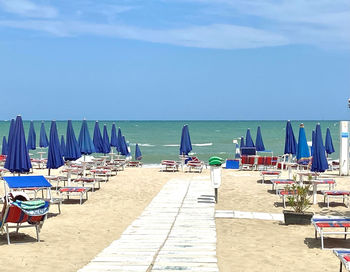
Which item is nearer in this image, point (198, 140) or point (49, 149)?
point (49, 149)

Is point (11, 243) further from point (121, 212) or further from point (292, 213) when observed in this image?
point (292, 213)

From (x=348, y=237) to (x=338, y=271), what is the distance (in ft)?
8.17

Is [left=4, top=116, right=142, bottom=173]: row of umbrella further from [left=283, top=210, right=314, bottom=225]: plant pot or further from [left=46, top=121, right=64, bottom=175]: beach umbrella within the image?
[left=283, top=210, right=314, bottom=225]: plant pot

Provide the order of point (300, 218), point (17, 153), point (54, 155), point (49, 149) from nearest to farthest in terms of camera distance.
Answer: point (300, 218)
point (17, 153)
point (49, 149)
point (54, 155)

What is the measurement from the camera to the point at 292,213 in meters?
9.95

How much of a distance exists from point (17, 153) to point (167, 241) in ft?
15.6

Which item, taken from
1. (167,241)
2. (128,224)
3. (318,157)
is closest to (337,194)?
(318,157)

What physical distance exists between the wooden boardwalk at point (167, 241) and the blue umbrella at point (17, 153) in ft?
9.86

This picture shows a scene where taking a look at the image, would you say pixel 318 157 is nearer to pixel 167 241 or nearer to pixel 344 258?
pixel 167 241

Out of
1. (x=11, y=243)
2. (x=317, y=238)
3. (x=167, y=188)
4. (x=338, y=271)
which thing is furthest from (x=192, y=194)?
(x=338, y=271)

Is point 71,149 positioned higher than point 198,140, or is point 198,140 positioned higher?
point 71,149

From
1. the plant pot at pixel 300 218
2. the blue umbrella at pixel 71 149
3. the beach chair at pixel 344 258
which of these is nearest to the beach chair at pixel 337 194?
the plant pot at pixel 300 218

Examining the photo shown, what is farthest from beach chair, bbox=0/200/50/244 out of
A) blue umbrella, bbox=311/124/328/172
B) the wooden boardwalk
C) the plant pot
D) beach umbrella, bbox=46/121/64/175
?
blue umbrella, bbox=311/124/328/172

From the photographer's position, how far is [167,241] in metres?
8.19
